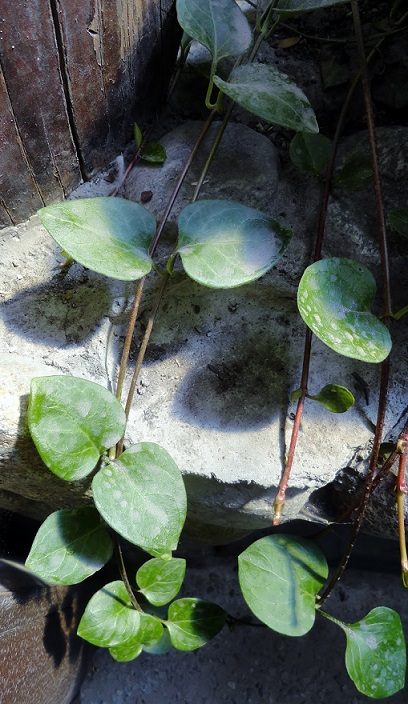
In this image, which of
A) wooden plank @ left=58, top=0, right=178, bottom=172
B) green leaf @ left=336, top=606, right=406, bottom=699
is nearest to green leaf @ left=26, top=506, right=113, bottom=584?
green leaf @ left=336, top=606, right=406, bottom=699

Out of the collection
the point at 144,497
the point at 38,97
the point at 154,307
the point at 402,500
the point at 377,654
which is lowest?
the point at 377,654

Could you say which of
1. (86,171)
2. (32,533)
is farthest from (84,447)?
(32,533)

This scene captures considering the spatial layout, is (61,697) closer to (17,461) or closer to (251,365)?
(17,461)

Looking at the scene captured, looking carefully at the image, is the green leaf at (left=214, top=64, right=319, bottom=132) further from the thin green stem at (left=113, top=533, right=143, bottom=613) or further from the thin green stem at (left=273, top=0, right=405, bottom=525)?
the thin green stem at (left=113, top=533, right=143, bottom=613)

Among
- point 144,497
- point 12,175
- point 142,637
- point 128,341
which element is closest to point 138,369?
point 128,341

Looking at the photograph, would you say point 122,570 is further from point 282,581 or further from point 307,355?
point 307,355

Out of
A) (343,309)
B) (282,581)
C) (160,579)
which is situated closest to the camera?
(343,309)
